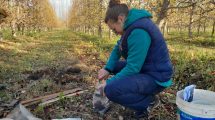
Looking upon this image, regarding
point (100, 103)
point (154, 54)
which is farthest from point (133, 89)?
point (100, 103)

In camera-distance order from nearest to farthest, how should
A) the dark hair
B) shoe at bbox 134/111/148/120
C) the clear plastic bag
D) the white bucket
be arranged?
1. the white bucket
2. the dark hair
3. shoe at bbox 134/111/148/120
4. the clear plastic bag

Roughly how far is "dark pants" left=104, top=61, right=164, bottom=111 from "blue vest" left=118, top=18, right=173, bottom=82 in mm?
96

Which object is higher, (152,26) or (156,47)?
(152,26)

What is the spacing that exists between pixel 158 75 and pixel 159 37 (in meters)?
0.45

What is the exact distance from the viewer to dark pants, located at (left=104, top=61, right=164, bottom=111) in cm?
342

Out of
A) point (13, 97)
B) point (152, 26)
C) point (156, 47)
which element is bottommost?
point (13, 97)

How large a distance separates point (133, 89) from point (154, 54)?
48cm

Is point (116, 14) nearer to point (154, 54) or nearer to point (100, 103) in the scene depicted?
point (154, 54)

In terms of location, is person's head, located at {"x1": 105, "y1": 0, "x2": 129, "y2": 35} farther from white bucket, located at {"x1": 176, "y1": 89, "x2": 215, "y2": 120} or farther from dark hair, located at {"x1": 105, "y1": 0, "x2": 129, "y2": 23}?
white bucket, located at {"x1": 176, "y1": 89, "x2": 215, "y2": 120}

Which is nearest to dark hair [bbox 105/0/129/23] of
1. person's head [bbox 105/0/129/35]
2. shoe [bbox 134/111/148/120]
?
person's head [bbox 105/0/129/35]

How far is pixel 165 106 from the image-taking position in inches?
174

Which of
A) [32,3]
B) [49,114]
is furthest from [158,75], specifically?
[32,3]

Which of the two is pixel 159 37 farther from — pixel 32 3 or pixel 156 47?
pixel 32 3

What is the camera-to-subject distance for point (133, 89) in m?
3.45
